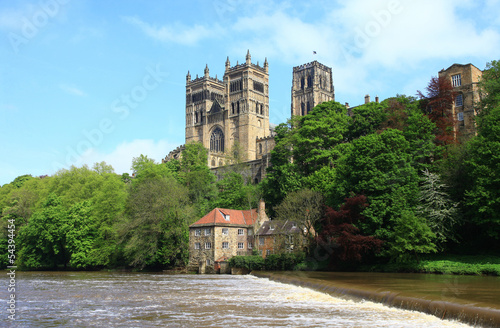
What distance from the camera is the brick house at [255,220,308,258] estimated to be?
45156 millimetres

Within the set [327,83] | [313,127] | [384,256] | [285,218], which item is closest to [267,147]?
[327,83]

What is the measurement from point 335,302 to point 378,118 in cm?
3424

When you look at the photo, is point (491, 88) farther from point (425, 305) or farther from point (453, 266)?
point (425, 305)

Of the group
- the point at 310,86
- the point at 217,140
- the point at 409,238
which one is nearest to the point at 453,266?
the point at 409,238

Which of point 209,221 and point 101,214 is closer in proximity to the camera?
point 209,221

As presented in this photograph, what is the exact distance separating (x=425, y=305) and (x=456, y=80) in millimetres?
41209

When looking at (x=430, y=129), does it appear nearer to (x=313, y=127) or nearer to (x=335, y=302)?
(x=313, y=127)

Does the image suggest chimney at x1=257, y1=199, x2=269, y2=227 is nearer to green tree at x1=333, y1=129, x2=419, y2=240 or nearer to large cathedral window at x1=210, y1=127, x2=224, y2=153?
green tree at x1=333, y1=129, x2=419, y2=240

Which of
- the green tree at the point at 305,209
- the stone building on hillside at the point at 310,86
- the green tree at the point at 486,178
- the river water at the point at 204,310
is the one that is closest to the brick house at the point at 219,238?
the green tree at the point at 305,209

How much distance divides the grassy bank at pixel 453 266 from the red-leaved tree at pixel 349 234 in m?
2.01

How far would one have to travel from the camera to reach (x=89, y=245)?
178 ft

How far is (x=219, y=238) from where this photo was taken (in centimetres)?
5075

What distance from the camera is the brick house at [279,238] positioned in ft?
148

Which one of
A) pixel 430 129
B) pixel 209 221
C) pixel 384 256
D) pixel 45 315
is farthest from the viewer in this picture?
pixel 209 221
